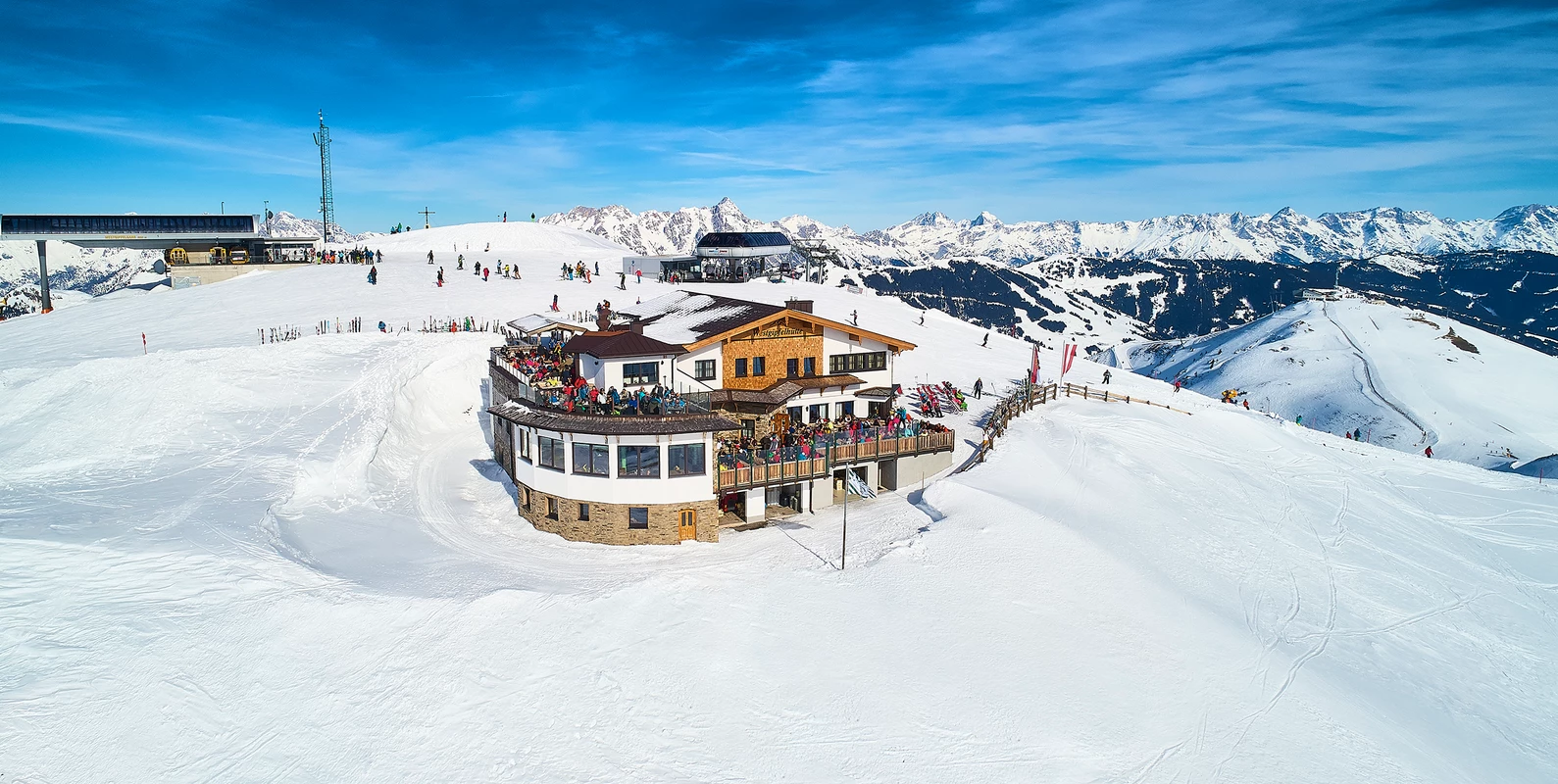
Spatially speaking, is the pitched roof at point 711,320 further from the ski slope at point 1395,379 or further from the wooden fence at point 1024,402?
the ski slope at point 1395,379

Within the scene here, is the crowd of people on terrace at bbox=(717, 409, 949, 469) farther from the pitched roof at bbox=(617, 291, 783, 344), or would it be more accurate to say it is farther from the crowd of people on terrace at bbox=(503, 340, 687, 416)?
the pitched roof at bbox=(617, 291, 783, 344)

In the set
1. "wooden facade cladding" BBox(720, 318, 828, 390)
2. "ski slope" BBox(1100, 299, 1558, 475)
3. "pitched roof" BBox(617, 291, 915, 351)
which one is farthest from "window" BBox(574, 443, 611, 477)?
"ski slope" BBox(1100, 299, 1558, 475)

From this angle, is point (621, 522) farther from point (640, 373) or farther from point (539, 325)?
point (539, 325)

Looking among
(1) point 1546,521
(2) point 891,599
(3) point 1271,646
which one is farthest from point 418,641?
(1) point 1546,521

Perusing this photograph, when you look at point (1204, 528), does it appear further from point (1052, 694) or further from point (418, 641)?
point (418, 641)

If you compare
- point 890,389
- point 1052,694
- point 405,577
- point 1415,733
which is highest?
point 890,389

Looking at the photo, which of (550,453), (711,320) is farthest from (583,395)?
(711,320)
